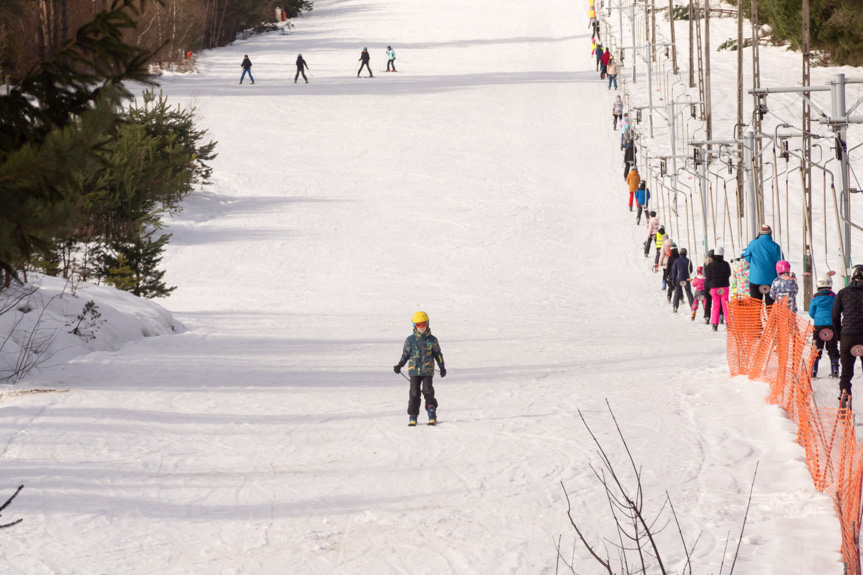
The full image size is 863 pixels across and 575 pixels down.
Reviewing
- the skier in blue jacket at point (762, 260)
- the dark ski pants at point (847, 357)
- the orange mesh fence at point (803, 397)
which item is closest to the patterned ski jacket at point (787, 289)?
the orange mesh fence at point (803, 397)

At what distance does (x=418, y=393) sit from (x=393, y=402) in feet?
4.97

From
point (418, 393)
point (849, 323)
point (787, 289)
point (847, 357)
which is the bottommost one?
point (418, 393)

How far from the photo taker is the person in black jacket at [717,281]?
1756 centimetres

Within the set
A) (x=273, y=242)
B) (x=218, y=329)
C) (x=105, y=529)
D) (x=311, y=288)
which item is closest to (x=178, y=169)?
(x=273, y=242)

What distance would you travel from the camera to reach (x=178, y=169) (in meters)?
28.2

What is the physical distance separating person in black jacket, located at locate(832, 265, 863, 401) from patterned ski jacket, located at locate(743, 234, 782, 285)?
168 inches

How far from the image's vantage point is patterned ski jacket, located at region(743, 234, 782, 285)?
1572cm

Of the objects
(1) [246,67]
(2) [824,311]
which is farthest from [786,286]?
(1) [246,67]

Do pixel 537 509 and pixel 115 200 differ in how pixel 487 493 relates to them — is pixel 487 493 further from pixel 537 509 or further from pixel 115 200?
pixel 115 200

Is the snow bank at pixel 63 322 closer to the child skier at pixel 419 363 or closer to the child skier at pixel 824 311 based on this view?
the child skier at pixel 419 363

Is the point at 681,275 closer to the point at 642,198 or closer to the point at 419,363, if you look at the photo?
the point at 642,198

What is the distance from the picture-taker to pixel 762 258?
52.1ft

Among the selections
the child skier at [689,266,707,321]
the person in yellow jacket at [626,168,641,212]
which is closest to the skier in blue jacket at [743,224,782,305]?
the child skier at [689,266,707,321]

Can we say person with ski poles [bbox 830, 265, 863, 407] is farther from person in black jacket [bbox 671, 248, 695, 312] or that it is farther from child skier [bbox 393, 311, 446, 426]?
person in black jacket [bbox 671, 248, 695, 312]
